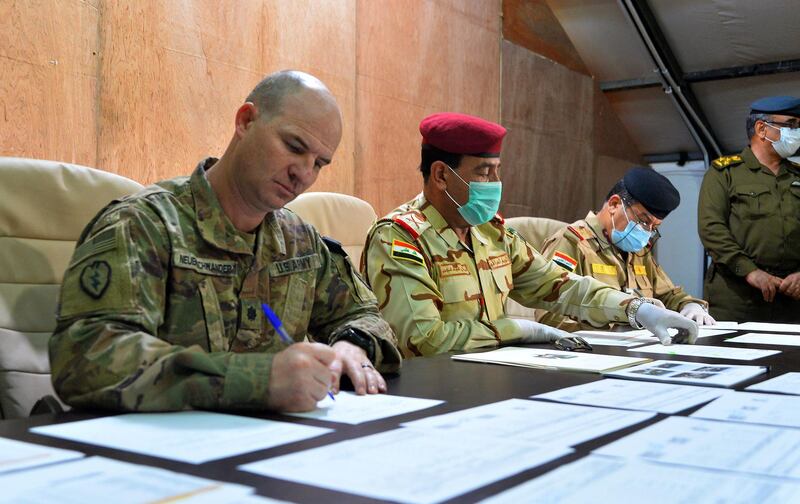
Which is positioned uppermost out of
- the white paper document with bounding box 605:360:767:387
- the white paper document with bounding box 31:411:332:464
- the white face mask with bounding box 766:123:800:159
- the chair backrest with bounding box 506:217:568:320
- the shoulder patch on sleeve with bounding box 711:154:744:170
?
the white face mask with bounding box 766:123:800:159

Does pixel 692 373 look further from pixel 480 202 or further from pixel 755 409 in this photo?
pixel 480 202

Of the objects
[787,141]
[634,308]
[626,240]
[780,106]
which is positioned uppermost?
[780,106]

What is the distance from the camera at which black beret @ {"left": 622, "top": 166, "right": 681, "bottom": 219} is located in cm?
308

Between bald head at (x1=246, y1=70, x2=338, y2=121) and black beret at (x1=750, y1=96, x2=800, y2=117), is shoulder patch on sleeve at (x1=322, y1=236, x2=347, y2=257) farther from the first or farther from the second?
black beret at (x1=750, y1=96, x2=800, y2=117)

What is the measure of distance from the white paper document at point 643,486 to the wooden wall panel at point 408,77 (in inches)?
121

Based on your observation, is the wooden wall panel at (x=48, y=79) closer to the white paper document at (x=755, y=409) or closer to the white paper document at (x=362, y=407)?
the white paper document at (x=362, y=407)

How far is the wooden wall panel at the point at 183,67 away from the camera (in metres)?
2.60

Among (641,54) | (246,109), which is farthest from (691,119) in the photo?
(246,109)

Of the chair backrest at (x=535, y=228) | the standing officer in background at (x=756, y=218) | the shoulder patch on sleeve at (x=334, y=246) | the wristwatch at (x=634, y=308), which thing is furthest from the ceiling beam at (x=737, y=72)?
the shoulder patch on sleeve at (x=334, y=246)

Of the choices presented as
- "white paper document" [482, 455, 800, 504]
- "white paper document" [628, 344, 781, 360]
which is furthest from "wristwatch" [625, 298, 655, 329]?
"white paper document" [482, 455, 800, 504]

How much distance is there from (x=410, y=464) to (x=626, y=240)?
2.56 metres

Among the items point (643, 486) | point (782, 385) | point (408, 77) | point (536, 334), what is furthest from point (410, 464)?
point (408, 77)

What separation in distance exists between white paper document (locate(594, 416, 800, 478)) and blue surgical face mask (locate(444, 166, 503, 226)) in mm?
1392

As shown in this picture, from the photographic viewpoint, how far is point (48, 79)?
7.75 ft
